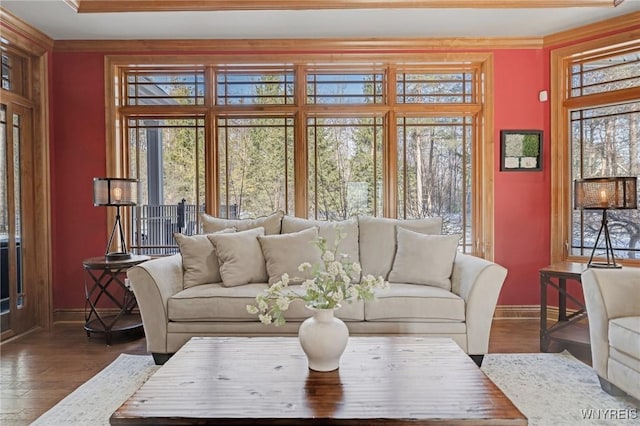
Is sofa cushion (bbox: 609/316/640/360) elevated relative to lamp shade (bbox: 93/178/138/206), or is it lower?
lower

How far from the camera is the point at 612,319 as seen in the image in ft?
7.85

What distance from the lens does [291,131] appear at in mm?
4168

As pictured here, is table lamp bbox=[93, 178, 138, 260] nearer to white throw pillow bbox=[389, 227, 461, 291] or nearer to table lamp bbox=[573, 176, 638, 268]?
white throw pillow bbox=[389, 227, 461, 291]

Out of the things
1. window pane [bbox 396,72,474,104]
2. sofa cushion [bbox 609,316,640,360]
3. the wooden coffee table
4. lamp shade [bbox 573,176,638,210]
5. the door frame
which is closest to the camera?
the wooden coffee table

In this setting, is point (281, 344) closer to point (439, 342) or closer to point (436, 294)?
point (439, 342)

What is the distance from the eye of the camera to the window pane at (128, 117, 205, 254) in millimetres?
4148

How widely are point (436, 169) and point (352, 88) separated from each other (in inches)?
45.6

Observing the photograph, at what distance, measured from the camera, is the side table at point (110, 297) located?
346cm

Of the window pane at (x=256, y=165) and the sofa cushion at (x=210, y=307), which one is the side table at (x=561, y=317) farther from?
the window pane at (x=256, y=165)

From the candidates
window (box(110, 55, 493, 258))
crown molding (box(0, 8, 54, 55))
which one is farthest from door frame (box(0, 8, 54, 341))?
window (box(110, 55, 493, 258))

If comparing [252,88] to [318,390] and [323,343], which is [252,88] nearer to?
[323,343]

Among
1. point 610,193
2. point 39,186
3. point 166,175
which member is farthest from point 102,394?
point 610,193

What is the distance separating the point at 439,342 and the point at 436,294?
0.78 m

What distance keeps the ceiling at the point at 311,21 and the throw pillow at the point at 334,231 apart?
175cm
